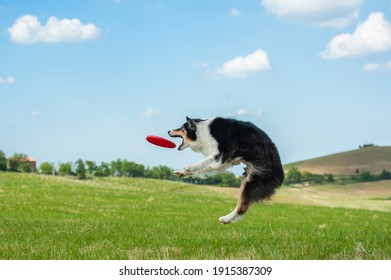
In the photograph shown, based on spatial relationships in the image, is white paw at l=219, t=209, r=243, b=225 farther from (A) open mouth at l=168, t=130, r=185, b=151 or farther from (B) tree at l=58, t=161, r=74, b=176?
(B) tree at l=58, t=161, r=74, b=176

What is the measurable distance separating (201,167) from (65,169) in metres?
53.3

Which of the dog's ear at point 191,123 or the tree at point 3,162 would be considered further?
the tree at point 3,162

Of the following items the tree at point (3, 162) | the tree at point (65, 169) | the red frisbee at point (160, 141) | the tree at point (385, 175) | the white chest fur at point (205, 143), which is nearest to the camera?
the white chest fur at point (205, 143)

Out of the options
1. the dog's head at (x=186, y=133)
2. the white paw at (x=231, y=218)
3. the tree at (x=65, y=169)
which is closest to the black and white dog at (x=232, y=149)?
the dog's head at (x=186, y=133)

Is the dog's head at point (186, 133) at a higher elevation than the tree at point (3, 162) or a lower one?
lower

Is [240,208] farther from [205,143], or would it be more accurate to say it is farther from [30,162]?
[30,162]

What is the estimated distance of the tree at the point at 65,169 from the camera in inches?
2174

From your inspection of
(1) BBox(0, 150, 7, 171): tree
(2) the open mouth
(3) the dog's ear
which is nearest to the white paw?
(2) the open mouth

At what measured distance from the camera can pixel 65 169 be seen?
56.2 m

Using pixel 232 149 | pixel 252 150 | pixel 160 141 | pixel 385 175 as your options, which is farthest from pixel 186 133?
pixel 385 175

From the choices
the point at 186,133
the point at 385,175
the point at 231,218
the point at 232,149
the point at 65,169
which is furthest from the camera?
the point at 385,175

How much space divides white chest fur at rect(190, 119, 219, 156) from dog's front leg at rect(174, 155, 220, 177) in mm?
87

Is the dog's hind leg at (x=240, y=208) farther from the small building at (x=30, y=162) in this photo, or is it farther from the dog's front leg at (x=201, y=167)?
the small building at (x=30, y=162)

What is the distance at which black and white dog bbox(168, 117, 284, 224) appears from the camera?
14.8 feet
